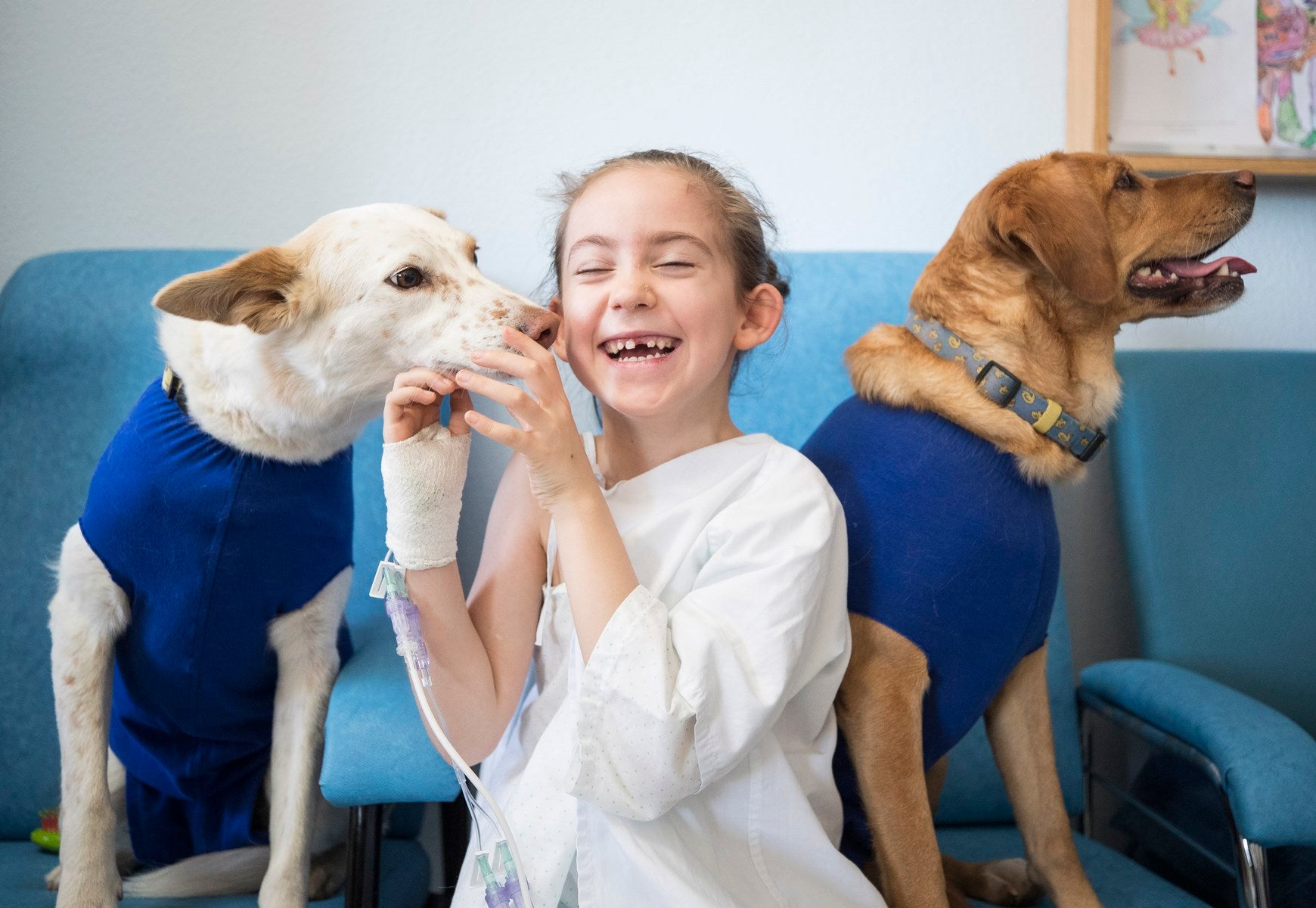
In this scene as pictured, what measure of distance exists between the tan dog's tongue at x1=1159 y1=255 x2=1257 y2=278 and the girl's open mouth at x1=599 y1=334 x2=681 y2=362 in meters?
0.69

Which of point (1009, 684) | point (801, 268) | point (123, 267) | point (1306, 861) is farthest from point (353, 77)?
point (1306, 861)

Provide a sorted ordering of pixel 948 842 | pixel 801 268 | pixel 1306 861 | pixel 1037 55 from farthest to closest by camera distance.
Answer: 1. pixel 1037 55
2. pixel 801 268
3. pixel 948 842
4. pixel 1306 861

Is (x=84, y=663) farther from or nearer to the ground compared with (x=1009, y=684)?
farther from the ground

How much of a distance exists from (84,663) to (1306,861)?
1.58 meters

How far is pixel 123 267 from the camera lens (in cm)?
156

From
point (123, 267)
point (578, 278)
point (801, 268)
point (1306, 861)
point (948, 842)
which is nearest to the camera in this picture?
point (578, 278)

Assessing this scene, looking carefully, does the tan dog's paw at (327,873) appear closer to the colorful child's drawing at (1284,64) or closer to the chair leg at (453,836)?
the chair leg at (453,836)

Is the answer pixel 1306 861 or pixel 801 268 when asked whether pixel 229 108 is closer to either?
pixel 801 268

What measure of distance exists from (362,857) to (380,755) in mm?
153

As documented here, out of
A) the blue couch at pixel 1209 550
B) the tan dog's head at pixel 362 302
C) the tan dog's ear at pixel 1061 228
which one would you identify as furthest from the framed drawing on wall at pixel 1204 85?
the tan dog's head at pixel 362 302

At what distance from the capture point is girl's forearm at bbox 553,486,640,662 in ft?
2.97

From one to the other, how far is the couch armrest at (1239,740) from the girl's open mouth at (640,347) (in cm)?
79

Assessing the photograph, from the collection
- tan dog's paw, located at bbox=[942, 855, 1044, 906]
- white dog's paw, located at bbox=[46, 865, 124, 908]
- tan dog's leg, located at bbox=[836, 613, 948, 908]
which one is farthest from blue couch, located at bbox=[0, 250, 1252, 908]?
tan dog's leg, located at bbox=[836, 613, 948, 908]

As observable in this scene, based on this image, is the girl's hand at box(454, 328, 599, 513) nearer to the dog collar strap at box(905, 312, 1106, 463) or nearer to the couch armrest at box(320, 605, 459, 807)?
the couch armrest at box(320, 605, 459, 807)
